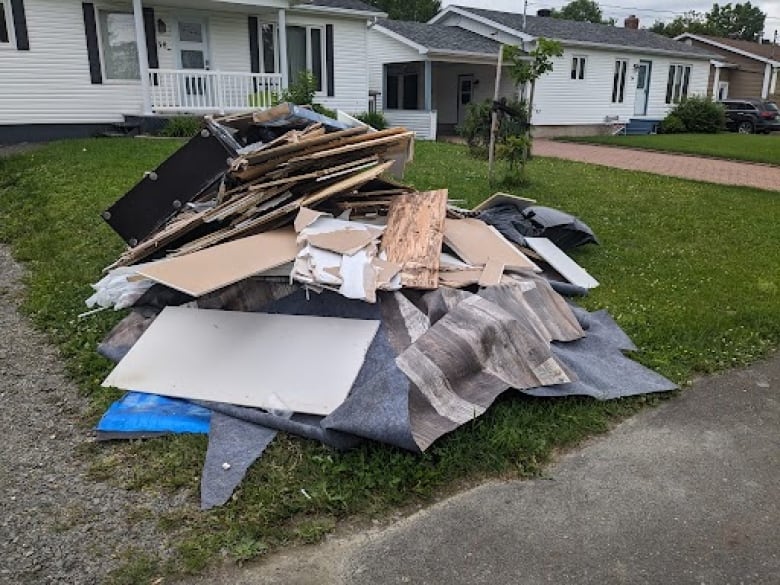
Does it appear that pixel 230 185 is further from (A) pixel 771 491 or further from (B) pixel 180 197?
(A) pixel 771 491

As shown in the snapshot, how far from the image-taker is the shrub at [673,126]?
90.0 ft

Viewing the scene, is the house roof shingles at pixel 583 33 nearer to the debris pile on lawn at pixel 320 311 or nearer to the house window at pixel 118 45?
the house window at pixel 118 45

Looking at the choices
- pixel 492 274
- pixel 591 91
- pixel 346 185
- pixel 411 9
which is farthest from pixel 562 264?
pixel 411 9

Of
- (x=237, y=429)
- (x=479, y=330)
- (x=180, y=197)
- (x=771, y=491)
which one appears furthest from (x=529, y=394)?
(x=180, y=197)

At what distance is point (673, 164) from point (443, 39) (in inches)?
430

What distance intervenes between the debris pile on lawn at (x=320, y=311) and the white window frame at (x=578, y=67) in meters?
22.1

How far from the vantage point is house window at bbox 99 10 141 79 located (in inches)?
611

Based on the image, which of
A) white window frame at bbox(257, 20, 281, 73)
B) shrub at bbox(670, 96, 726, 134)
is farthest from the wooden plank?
shrub at bbox(670, 96, 726, 134)

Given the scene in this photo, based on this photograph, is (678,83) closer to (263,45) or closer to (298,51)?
(298,51)

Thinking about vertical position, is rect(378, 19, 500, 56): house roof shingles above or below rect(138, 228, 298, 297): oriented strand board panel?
above

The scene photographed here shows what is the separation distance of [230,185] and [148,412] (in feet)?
7.17

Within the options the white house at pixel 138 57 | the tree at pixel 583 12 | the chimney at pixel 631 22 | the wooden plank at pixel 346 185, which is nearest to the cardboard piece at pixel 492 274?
the wooden plank at pixel 346 185

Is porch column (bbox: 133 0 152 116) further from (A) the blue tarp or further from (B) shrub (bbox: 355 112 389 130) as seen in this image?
(A) the blue tarp

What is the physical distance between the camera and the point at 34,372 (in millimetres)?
4023
